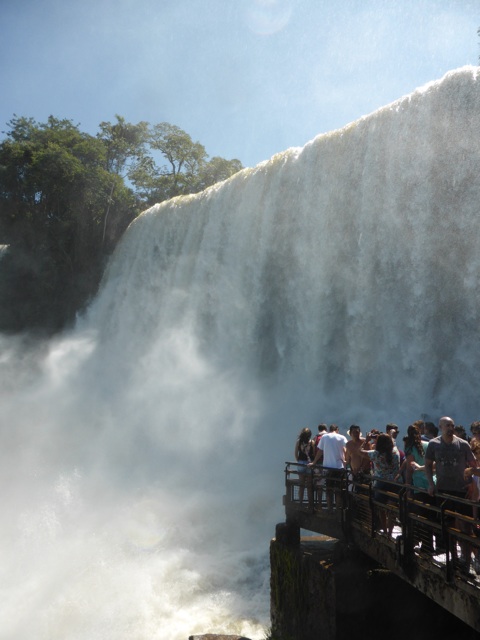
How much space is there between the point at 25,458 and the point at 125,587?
10697mm

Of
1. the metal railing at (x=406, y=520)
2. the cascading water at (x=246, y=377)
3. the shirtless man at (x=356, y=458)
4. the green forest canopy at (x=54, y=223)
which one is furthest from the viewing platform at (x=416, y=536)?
the green forest canopy at (x=54, y=223)

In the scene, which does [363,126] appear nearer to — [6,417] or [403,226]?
[403,226]

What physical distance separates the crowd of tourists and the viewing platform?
35 mm

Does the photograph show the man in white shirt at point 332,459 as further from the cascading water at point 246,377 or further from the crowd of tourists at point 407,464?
the cascading water at point 246,377

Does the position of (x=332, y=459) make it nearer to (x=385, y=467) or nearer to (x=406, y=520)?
(x=385, y=467)

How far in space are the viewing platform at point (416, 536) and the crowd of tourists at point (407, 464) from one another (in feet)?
0.11

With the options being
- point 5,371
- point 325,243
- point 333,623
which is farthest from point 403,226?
point 5,371

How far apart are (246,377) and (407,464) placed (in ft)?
37.1

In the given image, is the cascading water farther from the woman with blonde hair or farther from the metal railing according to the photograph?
the woman with blonde hair

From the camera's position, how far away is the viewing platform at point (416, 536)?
4.40 meters

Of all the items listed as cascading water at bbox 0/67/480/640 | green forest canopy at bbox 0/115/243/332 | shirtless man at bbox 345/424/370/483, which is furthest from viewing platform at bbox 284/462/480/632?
green forest canopy at bbox 0/115/243/332

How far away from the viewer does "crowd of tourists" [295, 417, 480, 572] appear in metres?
4.80

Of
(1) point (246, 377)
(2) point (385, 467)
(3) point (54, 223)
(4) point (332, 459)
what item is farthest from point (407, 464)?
(3) point (54, 223)

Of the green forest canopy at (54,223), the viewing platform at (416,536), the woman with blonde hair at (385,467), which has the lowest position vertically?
the viewing platform at (416,536)
